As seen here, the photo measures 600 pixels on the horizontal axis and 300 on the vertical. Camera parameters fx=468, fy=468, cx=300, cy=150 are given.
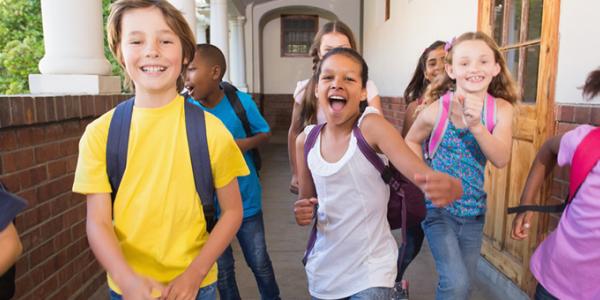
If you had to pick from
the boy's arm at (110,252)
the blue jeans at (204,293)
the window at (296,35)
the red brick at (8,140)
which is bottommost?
the blue jeans at (204,293)

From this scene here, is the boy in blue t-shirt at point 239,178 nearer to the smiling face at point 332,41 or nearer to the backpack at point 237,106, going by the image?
the backpack at point 237,106

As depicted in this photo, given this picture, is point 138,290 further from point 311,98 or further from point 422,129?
point 311,98

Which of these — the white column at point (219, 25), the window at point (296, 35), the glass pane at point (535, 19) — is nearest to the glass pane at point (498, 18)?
the glass pane at point (535, 19)

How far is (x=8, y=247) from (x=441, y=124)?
65.5 inches

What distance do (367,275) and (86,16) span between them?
260 cm

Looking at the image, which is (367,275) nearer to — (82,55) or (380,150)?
(380,150)

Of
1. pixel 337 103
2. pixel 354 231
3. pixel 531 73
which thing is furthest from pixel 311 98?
pixel 531 73

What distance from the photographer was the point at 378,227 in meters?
1.74

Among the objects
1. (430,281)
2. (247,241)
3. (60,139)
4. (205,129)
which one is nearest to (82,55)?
(60,139)

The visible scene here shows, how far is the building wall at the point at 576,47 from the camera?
7.67 feet

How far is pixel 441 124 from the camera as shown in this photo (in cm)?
207

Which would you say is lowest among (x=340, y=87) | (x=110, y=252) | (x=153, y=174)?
(x=110, y=252)

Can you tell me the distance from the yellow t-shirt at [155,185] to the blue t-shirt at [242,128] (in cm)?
101

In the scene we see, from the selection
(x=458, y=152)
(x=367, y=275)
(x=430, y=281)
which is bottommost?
(x=430, y=281)
